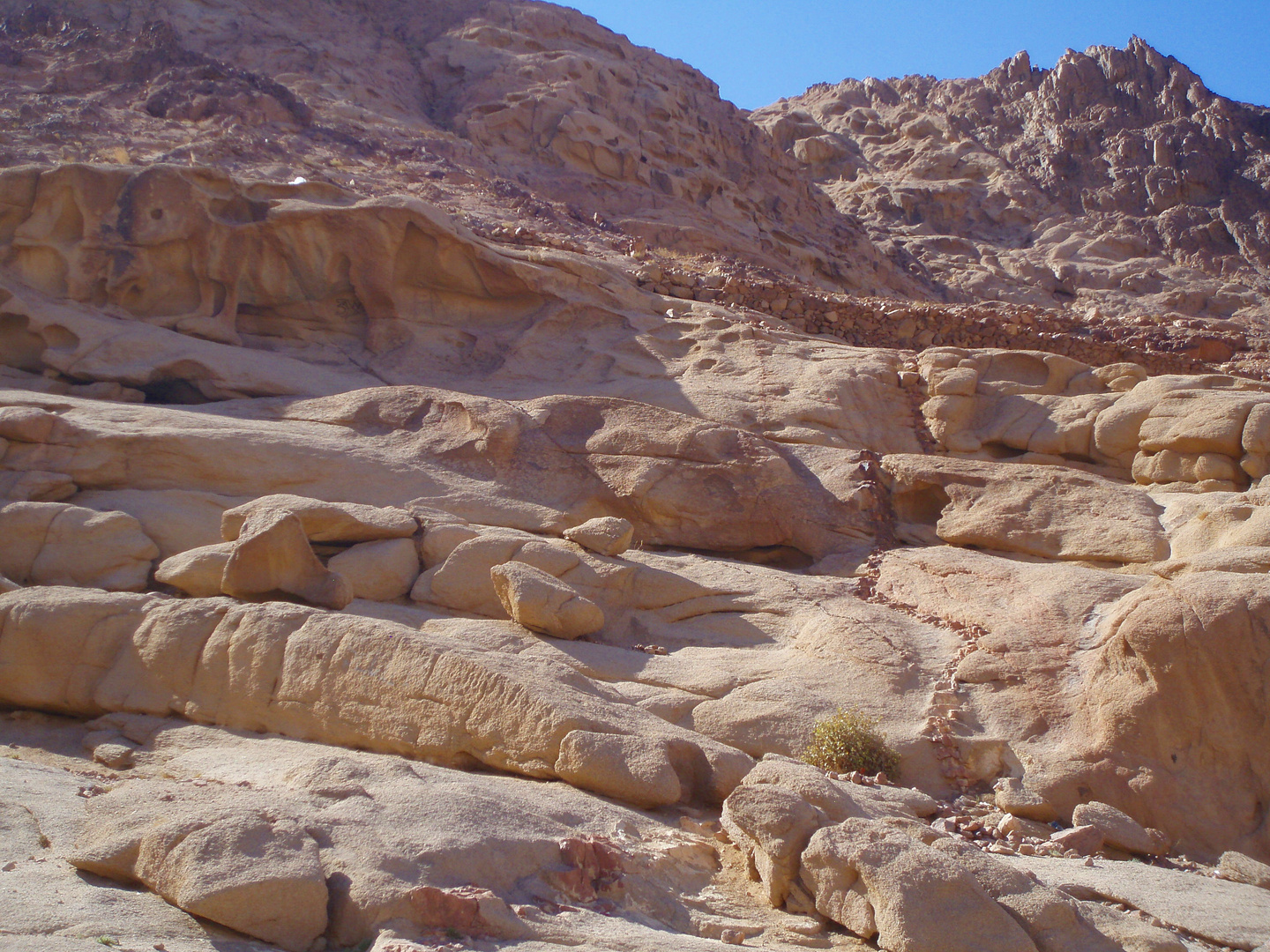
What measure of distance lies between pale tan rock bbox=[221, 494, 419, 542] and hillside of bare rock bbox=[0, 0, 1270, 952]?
4 cm

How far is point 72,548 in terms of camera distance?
23.2ft

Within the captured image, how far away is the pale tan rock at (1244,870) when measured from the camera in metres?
4.95

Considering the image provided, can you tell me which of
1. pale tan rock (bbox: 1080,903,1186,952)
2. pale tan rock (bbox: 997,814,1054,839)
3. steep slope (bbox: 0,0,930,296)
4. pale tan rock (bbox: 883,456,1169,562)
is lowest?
pale tan rock (bbox: 997,814,1054,839)

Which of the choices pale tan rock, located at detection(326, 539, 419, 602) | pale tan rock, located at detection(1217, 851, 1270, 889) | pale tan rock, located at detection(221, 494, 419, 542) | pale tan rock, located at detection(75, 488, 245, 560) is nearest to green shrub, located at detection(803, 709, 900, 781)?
pale tan rock, located at detection(1217, 851, 1270, 889)

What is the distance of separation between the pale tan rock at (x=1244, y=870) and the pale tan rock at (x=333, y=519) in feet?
18.6

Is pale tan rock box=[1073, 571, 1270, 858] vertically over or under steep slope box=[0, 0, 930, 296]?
under

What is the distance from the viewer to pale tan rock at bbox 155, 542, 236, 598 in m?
6.63

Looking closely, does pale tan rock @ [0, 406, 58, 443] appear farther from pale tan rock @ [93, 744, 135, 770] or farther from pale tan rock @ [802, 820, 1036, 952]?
pale tan rock @ [802, 820, 1036, 952]

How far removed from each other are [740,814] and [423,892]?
5.06 ft

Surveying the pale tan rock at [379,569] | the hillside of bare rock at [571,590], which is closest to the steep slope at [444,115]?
the hillside of bare rock at [571,590]

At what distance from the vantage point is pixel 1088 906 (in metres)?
4.09

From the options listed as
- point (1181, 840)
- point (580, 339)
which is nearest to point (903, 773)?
point (1181, 840)

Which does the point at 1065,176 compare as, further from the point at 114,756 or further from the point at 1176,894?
the point at 114,756

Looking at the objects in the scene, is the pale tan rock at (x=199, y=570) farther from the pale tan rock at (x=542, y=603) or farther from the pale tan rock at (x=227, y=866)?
the pale tan rock at (x=227, y=866)
